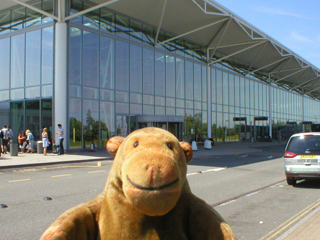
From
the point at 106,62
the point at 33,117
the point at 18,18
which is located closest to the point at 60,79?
the point at 33,117

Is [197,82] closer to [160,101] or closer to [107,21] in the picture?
[160,101]

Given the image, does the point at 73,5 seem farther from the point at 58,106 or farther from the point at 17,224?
the point at 17,224

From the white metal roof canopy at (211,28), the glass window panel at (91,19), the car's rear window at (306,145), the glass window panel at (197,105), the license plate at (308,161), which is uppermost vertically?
the white metal roof canopy at (211,28)

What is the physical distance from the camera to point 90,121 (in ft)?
70.8

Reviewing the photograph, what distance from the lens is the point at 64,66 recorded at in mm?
19688

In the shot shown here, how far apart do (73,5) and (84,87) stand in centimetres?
552

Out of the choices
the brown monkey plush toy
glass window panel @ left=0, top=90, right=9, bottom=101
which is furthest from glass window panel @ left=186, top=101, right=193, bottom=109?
the brown monkey plush toy

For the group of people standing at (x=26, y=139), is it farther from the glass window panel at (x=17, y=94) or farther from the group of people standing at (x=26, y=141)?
the glass window panel at (x=17, y=94)

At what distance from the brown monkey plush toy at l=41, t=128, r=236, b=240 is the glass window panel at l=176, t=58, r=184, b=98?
27663mm

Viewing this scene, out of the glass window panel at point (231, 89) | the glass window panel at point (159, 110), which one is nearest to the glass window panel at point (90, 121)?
the glass window panel at point (159, 110)

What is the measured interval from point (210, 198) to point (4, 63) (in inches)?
831

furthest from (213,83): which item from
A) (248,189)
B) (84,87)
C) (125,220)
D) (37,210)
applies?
(125,220)

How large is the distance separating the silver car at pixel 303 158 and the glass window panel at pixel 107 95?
15557 millimetres

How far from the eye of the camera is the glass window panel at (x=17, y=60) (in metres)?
22.0
